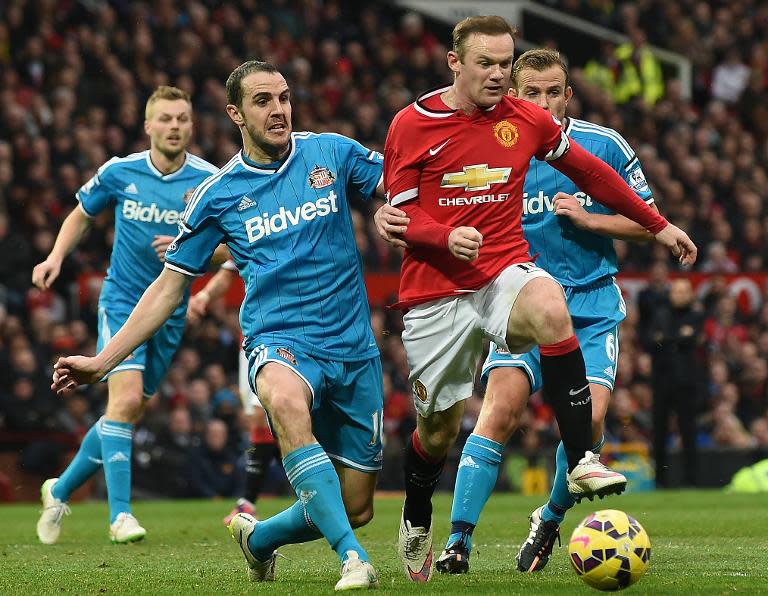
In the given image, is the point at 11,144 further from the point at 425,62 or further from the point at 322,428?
the point at 322,428

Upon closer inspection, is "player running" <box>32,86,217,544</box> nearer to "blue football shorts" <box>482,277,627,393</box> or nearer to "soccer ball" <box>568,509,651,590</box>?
"blue football shorts" <box>482,277,627,393</box>

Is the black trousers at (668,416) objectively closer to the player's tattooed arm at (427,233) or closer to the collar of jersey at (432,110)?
the collar of jersey at (432,110)

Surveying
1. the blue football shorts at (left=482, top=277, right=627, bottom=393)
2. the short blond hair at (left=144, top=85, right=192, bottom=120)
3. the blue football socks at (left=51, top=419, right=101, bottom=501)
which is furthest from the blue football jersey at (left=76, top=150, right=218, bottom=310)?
the blue football shorts at (left=482, top=277, right=627, bottom=393)

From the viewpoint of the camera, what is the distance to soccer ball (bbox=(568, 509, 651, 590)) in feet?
18.9

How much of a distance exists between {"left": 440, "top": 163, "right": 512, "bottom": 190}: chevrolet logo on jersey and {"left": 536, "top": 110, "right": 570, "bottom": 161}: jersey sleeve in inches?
9.5

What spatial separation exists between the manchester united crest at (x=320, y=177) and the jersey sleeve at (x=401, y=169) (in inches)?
10.9

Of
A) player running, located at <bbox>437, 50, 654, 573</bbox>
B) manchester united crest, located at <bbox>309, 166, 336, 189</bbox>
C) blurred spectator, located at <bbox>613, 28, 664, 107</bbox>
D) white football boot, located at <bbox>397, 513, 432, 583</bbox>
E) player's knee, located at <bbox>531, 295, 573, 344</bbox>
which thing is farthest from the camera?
blurred spectator, located at <bbox>613, 28, 664, 107</bbox>

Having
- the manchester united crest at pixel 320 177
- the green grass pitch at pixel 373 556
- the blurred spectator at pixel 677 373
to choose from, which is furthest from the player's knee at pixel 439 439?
the blurred spectator at pixel 677 373

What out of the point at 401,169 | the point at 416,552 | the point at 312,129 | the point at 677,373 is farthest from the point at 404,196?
the point at 312,129

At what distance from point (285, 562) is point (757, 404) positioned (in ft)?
40.6

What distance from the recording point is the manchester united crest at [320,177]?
6488 mm

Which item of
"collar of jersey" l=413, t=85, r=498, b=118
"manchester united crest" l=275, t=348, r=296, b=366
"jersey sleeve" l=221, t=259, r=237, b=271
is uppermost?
"collar of jersey" l=413, t=85, r=498, b=118

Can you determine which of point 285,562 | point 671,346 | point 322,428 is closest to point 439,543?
point 285,562

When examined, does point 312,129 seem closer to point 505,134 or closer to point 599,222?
point 599,222
